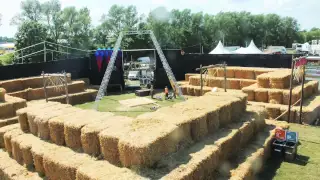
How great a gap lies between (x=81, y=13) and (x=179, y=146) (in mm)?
59322

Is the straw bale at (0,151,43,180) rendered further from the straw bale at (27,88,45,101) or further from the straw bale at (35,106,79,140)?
the straw bale at (27,88,45,101)

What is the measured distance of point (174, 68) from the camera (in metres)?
28.3

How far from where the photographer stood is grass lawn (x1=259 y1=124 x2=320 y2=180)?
29.6 feet

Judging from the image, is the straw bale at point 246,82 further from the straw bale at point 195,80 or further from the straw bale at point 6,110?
the straw bale at point 6,110

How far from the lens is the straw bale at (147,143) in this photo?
6.33 metres

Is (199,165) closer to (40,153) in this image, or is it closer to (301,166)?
(40,153)

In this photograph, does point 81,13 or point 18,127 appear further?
point 81,13

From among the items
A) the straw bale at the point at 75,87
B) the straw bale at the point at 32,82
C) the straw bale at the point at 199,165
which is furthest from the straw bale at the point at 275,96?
the straw bale at the point at 32,82

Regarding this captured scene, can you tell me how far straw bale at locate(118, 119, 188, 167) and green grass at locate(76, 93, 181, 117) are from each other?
1032 centimetres

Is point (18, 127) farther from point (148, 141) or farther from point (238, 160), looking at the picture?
point (238, 160)

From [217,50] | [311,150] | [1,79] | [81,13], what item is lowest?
[311,150]

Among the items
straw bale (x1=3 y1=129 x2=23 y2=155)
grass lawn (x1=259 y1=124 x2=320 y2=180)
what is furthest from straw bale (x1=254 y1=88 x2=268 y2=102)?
straw bale (x1=3 y1=129 x2=23 y2=155)

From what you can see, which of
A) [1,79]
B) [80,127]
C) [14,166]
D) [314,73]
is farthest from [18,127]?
[314,73]

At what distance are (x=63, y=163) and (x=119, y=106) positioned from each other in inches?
509
